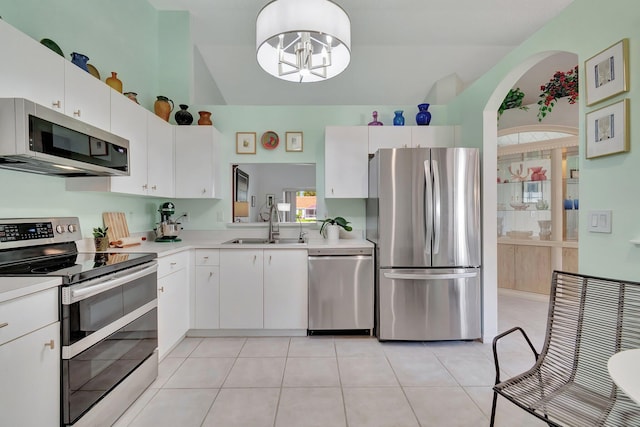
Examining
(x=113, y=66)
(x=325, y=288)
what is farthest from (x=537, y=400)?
(x=113, y=66)

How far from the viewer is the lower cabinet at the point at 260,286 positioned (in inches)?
110

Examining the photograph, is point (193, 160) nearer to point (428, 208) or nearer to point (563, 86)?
point (428, 208)

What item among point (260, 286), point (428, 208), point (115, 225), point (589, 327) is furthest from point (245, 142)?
point (589, 327)

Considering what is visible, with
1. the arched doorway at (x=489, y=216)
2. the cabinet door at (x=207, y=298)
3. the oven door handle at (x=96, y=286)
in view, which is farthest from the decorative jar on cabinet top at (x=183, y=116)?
the arched doorway at (x=489, y=216)

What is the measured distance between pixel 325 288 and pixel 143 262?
60.6 inches

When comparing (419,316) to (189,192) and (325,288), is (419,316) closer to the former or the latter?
(325,288)

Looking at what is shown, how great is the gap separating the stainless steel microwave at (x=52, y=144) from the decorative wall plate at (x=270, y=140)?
1520mm

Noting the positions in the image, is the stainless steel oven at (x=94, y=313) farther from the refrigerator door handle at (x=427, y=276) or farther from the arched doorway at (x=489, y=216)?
the arched doorway at (x=489, y=216)

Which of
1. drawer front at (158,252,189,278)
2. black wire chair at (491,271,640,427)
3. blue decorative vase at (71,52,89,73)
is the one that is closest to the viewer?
black wire chair at (491,271,640,427)

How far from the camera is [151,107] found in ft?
10.7

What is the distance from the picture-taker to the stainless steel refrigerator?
2.64 metres

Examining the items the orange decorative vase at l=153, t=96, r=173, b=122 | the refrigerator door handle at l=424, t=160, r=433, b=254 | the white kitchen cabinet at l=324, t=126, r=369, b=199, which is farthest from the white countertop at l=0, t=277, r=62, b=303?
the refrigerator door handle at l=424, t=160, r=433, b=254

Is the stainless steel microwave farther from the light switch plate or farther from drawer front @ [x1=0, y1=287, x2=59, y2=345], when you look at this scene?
the light switch plate

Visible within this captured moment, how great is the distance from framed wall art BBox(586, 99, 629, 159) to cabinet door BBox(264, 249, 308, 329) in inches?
85.7
